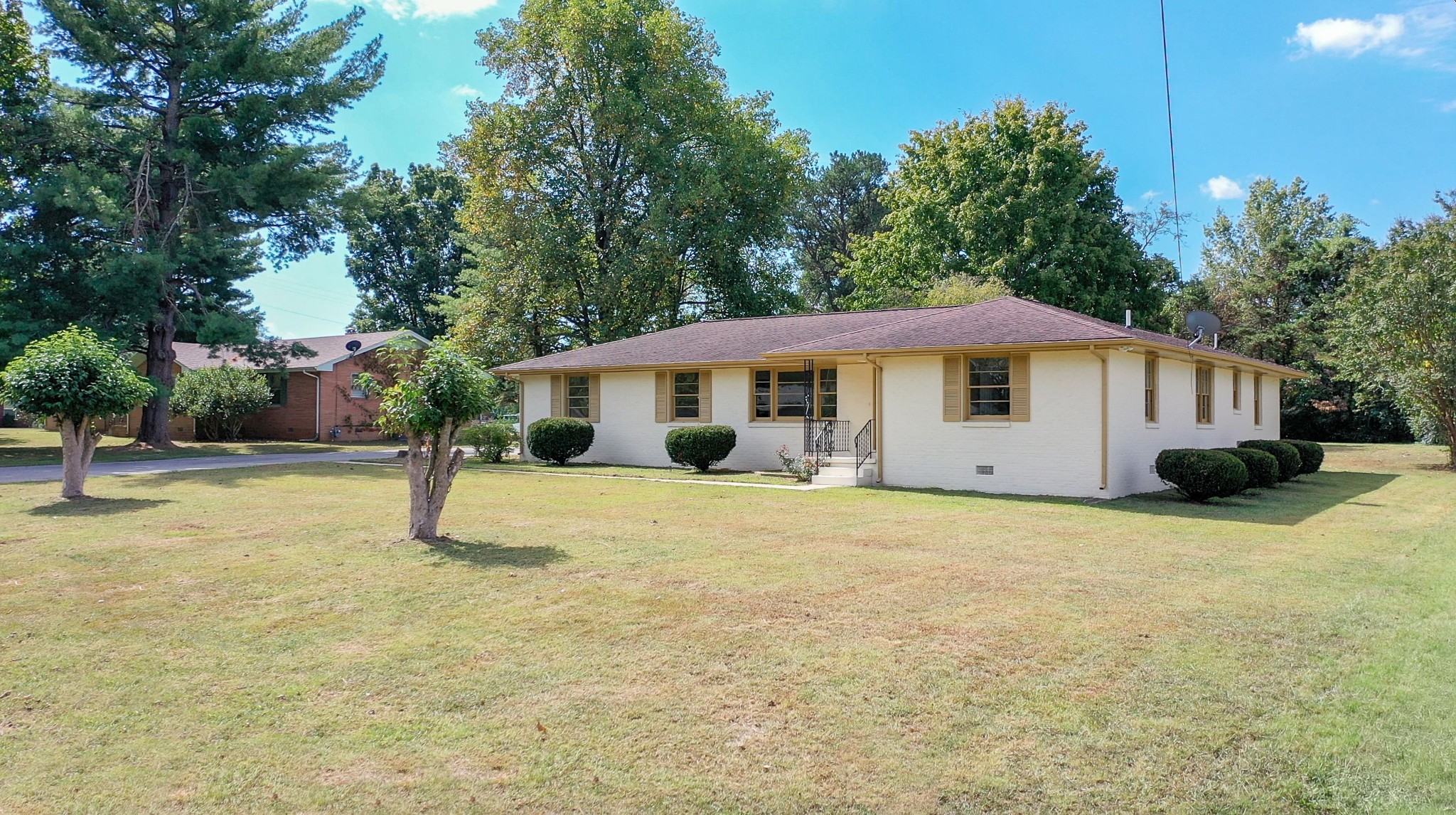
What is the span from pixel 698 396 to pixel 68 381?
12.4 metres

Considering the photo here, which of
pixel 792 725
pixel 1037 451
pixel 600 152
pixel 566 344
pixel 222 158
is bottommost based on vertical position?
pixel 792 725

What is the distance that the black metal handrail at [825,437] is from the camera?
59.3 feet

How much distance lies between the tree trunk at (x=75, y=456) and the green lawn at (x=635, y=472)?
8402mm

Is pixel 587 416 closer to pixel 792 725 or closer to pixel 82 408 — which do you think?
pixel 82 408

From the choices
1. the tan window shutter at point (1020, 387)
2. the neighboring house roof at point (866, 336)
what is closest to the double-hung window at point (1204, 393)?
the neighboring house roof at point (866, 336)

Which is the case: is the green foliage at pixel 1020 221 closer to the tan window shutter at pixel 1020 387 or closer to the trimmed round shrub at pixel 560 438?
the trimmed round shrub at pixel 560 438

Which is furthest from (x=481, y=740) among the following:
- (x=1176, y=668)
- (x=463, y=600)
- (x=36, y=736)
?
(x=1176, y=668)

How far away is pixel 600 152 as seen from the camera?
1312 inches

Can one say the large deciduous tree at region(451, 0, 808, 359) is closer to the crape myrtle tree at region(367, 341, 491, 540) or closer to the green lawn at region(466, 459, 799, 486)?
the green lawn at region(466, 459, 799, 486)

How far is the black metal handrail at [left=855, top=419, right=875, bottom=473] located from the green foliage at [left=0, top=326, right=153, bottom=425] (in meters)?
12.6

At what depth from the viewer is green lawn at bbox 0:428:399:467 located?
2291cm

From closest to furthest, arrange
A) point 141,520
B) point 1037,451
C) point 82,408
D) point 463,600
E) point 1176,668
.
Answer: point 1176,668 < point 463,600 < point 141,520 < point 82,408 < point 1037,451

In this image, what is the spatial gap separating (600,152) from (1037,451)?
23797mm

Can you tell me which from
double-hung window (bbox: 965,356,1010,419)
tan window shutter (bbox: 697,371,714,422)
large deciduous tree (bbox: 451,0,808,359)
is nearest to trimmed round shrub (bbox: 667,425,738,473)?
tan window shutter (bbox: 697,371,714,422)
